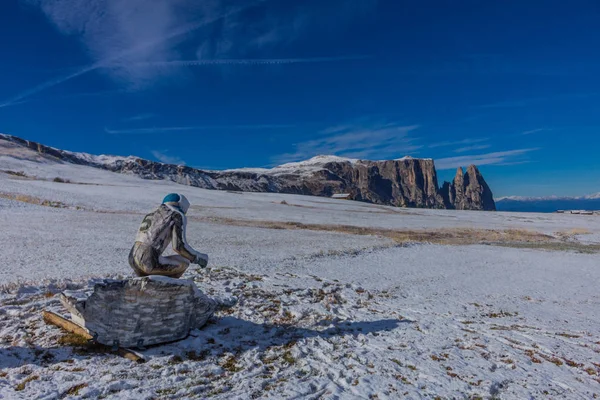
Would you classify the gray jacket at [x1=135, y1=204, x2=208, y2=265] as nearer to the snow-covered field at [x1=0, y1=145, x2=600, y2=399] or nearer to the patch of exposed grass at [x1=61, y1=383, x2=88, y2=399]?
the snow-covered field at [x1=0, y1=145, x2=600, y2=399]

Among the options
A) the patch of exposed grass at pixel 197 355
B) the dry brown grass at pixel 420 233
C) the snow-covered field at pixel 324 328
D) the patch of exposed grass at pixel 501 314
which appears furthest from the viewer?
the dry brown grass at pixel 420 233

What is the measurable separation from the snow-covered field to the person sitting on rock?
194 centimetres

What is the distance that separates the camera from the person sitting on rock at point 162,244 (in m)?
8.68

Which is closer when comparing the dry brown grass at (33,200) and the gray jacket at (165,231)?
the gray jacket at (165,231)

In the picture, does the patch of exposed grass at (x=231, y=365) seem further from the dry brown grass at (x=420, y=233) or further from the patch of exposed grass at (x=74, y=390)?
the dry brown grass at (x=420, y=233)

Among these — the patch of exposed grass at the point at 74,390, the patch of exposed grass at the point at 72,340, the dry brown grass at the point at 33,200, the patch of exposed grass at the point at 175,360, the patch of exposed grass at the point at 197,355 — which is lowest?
the patch of exposed grass at the point at 197,355

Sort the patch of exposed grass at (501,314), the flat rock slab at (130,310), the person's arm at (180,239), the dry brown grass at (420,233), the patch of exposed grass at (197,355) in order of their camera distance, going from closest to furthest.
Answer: the flat rock slab at (130,310), the patch of exposed grass at (197,355), the person's arm at (180,239), the patch of exposed grass at (501,314), the dry brown grass at (420,233)

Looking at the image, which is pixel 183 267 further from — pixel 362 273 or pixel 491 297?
pixel 491 297

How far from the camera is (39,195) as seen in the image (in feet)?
144

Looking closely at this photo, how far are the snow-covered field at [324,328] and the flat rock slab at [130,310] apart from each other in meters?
0.44

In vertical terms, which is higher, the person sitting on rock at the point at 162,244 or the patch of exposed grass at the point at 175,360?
the person sitting on rock at the point at 162,244


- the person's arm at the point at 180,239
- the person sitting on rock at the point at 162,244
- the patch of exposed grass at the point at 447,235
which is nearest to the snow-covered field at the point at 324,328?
the person sitting on rock at the point at 162,244

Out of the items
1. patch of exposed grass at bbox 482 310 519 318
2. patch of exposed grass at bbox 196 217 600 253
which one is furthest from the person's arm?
patch of exposed grass at bbox 196 217 600 253

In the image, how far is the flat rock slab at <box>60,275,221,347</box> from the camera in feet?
27.2
